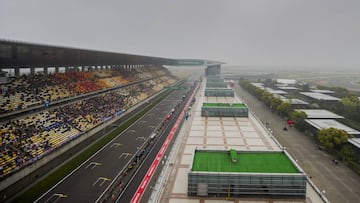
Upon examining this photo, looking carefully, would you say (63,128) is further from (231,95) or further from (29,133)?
(231,95)

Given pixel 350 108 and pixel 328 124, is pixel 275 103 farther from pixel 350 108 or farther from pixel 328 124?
pixel 328 124

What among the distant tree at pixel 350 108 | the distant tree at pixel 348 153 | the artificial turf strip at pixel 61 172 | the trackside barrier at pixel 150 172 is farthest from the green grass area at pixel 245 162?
the distant tree at pixel 350 108

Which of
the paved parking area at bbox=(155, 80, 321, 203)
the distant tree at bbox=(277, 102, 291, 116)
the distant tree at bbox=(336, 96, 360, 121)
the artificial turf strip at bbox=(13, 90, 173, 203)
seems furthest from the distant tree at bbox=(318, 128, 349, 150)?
the artificial turf strip at bbox=(13, 90, 173, 203)

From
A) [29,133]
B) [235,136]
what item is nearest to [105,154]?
[29,133]

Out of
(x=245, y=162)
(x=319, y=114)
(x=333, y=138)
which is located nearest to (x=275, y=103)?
(x=319, y=114)

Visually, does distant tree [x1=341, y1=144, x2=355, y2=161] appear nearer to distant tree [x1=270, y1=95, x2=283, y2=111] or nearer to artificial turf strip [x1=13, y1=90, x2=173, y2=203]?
distant tree [x1=270, y1=95, x2=283, y2=111]

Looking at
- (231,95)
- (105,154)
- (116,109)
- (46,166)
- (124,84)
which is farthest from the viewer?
(231,95)
